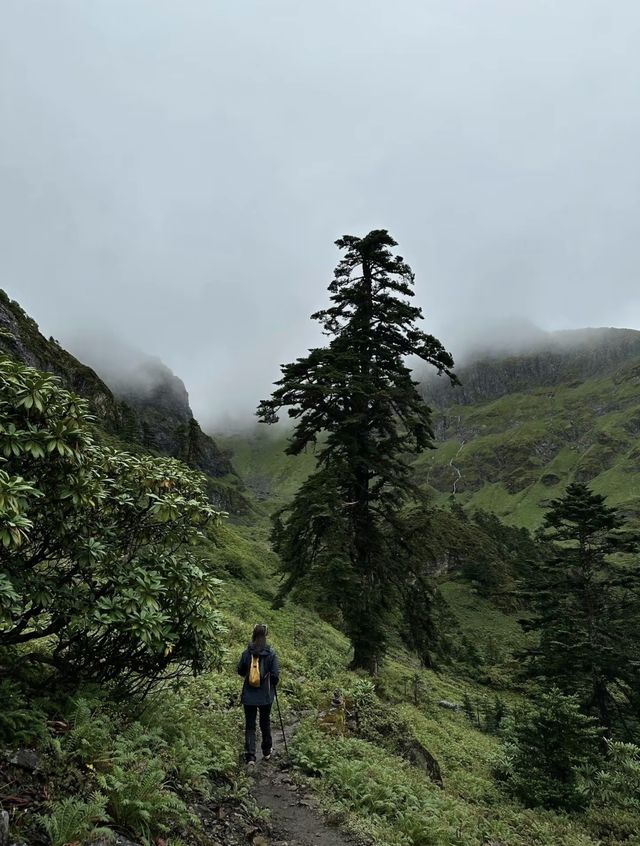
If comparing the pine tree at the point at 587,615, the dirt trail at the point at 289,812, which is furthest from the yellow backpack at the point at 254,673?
the pine tree at the point at 587,615

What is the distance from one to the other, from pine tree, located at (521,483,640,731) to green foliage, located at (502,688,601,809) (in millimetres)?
8628

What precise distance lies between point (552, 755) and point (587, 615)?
458 inches

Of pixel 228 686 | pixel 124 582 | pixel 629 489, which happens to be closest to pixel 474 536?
pixel 228 686

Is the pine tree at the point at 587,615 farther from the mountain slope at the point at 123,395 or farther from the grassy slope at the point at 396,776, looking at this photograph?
the mountain slope at the point at 123,395

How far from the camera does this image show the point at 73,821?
4484mm

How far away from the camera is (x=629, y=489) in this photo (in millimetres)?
191375

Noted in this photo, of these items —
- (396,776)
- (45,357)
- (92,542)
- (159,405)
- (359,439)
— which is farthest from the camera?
(159,405)

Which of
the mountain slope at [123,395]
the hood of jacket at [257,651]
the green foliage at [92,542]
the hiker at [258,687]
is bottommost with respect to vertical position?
the hiker at [258,687]

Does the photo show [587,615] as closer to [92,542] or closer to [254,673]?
[254,673]

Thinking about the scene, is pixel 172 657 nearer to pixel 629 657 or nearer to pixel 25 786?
pixel 25 786

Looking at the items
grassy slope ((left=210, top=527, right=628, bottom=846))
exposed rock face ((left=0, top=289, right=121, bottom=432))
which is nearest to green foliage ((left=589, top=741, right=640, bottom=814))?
grassy slope ((left=210, top=527, right=628, bottom=846))

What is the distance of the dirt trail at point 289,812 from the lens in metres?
6.84

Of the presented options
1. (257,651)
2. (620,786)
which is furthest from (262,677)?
(620,786)

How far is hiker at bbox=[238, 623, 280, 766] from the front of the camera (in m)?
8.92
